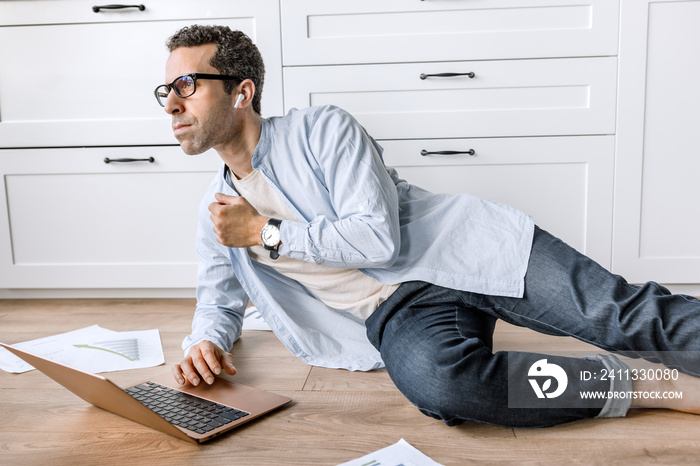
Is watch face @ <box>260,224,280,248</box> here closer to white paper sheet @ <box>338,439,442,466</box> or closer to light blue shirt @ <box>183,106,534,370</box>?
light blue shirt @ <box>183,106,534,370</box>

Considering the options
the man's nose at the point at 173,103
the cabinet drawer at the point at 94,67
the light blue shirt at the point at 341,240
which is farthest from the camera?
the cabinet drawer at the point at 94,67

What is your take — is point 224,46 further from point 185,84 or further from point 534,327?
point 534,327

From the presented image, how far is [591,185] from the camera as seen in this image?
6.77ft

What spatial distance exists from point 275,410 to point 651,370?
70cm

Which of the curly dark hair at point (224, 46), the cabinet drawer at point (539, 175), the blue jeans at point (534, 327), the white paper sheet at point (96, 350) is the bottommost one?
the white paper sheet at point (96, 350)

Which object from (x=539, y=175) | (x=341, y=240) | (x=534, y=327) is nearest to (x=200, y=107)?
(x=341, y=240)

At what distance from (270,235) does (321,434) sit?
387mm

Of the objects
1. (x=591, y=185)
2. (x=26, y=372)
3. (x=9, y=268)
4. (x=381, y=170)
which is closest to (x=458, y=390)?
(x=381, y=170)

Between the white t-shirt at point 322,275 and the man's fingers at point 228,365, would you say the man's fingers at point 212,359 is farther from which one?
the white t-shirt at point 322,275

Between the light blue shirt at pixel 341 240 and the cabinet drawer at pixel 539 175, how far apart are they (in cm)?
58

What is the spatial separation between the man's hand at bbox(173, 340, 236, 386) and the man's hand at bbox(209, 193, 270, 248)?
25cm

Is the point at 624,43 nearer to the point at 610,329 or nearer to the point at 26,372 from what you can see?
the point at 610,329

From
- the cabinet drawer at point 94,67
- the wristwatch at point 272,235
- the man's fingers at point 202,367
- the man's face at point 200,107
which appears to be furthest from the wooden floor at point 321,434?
the cabinet drawer at point 94,67

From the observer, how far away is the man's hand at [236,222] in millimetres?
1285
